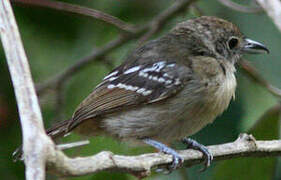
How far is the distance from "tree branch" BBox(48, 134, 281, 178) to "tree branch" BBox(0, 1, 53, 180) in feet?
0.47

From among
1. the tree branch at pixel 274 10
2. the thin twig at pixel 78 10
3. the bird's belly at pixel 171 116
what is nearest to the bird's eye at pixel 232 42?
the bird's belly at pixel 171 116

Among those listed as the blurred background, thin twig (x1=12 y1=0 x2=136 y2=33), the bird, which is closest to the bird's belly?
the bird

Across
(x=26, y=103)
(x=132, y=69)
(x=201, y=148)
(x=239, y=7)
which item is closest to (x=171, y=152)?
(x=201, y=148)

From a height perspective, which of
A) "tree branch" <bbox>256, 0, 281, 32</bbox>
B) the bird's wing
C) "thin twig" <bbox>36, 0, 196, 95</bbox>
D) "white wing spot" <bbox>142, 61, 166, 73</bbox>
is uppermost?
"thin twig" <bbox>36, 0, 196, 95</bbox>

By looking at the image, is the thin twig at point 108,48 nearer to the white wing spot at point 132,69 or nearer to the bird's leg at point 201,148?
the white wing spot at point 132,69

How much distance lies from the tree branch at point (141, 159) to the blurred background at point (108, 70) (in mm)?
544

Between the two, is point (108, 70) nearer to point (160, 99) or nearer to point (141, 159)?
point (160, 99)

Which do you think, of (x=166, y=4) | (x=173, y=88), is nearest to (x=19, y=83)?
(x=173, y=88)

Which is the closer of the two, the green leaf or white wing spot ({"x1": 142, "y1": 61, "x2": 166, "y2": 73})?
the green leaf

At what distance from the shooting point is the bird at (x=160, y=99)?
4457 millimetres

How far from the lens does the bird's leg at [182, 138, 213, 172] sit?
4.14m

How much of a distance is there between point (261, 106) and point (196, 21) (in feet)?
3.15

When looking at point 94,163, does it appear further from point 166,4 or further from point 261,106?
point 166,4

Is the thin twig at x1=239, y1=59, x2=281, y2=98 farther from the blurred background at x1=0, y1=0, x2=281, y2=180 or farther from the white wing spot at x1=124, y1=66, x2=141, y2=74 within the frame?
the white wing spot at x1=124, y1=66, x2=141, y2=74
